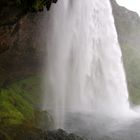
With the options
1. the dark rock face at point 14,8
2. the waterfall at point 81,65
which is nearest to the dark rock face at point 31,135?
the dark rock face at point 14,8

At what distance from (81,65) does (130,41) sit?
4741 centimetres

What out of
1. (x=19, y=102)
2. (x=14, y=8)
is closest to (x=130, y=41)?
(x=19, y=102)

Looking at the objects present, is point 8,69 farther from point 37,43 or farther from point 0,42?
point 0,42

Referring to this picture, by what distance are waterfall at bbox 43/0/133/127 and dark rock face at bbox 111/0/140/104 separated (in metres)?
17.2

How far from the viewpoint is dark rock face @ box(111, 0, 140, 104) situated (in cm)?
8050

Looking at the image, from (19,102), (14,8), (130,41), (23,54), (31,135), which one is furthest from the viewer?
(130,41)

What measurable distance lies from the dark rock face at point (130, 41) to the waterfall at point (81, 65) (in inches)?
675

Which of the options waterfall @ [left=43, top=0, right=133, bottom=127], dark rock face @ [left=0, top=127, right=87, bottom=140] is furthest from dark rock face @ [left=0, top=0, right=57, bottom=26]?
waterfall @ [left=43, top=0, right=133, bottom=127]

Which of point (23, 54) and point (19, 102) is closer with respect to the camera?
point (19, 102)

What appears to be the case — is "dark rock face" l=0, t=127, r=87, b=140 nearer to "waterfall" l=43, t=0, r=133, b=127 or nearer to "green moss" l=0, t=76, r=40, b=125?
"green moss" l=0, t=76, r=40, b=125

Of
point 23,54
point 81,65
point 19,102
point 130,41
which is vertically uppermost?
point 130,41

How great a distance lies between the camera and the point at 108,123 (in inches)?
1647

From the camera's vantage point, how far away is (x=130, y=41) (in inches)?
3903

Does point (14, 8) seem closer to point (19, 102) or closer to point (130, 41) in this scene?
point (19, 102)
